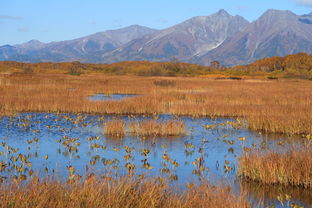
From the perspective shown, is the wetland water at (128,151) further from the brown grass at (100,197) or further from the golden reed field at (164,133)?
the brown grass at (100,197)

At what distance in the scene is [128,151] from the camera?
1211cm

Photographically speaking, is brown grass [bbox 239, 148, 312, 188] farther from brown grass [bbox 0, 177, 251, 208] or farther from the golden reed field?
brown grass [bbox 0, 177, 251, 208]

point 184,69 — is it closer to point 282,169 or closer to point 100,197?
point 282,169

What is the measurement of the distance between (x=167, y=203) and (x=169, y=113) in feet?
56.6

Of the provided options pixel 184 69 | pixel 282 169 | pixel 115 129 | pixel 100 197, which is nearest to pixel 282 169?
pixel 282 169

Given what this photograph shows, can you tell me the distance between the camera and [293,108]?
22.3 metres

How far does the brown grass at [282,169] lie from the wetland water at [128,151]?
1.07 feet

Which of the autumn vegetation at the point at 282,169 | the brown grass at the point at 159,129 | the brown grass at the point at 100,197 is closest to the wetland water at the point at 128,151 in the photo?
the autumn vegetation at the point at 282,169

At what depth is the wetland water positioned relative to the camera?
1120cm

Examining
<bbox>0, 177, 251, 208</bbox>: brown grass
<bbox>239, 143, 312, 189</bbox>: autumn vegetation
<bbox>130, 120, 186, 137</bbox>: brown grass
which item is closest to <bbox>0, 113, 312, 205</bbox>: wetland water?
<bbox>239, 143, 312, 189</bbox>: autumn vegetation

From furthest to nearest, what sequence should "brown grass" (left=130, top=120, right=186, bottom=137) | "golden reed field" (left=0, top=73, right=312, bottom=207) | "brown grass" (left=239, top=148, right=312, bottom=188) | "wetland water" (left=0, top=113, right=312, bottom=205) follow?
"brown grass" (left=130, top=120, right=186, bottom=137)
"wetland water" (left=0, top=113, right=312, bottom=205)
"brown grass" (left=239, top=148, right=312, bottom=188)
"golden reed field" (left=0, top=73, right=312, bottom=207)

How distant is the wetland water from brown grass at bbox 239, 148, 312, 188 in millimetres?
327

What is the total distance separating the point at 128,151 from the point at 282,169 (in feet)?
14.1

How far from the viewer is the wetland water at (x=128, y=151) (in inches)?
441
